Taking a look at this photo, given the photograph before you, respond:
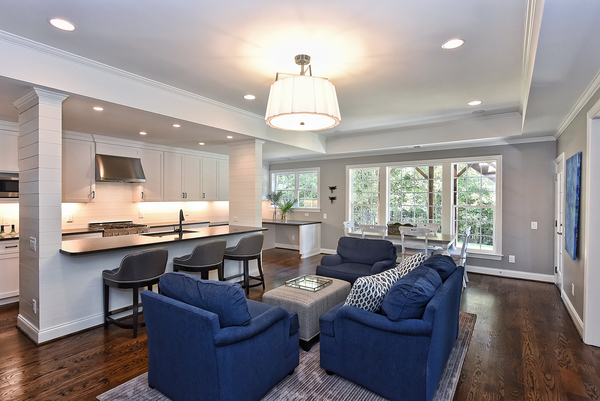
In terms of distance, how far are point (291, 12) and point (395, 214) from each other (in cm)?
546

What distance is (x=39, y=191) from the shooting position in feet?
9.97

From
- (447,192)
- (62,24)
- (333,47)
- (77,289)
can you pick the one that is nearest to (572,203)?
(447,192)

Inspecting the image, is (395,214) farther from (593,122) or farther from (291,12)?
(291,12)

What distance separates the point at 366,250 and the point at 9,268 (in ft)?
15.6

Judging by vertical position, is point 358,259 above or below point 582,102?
below

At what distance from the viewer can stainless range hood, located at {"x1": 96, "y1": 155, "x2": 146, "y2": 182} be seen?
17.7ft

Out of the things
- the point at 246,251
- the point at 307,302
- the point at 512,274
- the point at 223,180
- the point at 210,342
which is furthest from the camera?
the point at 223,180

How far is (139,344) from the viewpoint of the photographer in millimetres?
3098

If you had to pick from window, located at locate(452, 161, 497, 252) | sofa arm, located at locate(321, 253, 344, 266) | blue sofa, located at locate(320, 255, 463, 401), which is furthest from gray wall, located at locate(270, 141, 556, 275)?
blue sofa, located at locate(320, 255, 463, 401)

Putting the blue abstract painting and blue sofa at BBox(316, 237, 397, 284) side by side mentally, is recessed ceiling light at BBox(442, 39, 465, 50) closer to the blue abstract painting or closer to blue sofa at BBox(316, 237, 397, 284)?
the blue abstract painting

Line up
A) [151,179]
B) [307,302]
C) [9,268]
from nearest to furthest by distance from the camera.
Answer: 1. [307,302]
2. [9,268]
3. [151,179]

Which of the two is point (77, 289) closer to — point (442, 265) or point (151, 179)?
point (151, 179)

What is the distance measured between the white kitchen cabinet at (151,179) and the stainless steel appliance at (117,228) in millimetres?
554

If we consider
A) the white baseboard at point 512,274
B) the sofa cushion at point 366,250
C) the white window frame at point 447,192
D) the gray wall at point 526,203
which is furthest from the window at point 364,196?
the sofa cushion at point 366,250
